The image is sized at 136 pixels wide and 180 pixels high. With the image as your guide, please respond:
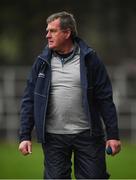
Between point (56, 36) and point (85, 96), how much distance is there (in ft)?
1.82

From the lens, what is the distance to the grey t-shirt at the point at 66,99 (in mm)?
8906

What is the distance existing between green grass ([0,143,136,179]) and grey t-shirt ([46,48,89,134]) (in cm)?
439

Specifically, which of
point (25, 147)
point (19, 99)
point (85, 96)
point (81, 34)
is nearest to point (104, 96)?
point (85, 96)

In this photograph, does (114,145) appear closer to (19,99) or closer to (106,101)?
(106,101)

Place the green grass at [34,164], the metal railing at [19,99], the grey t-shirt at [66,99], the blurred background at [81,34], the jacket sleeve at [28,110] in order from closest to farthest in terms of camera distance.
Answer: the grey t-shirt at [66,99]
the jacket sleeve at [28,110]
the green grass at [34,164]
the metal railing at [19,99]
the blurred background at [81,34]

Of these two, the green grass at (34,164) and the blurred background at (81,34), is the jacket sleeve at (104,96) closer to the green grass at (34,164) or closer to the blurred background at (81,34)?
the green grass at (34,164)

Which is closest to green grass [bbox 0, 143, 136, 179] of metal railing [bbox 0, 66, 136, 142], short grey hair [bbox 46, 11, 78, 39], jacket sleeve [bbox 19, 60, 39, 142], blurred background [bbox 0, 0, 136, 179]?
metal railing [bbox 0, 66, 136, 142]

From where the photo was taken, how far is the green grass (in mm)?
13797

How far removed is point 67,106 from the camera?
891cm

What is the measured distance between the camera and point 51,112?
29.4ft

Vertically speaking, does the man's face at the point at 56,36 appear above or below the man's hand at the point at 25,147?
above

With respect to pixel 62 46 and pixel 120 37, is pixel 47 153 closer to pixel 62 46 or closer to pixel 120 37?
pixel 62 46

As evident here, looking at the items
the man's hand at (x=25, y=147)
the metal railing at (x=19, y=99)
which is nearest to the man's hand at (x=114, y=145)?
the man's hand at (x=25, y=147)

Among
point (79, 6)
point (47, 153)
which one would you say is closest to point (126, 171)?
point (47, 153)
